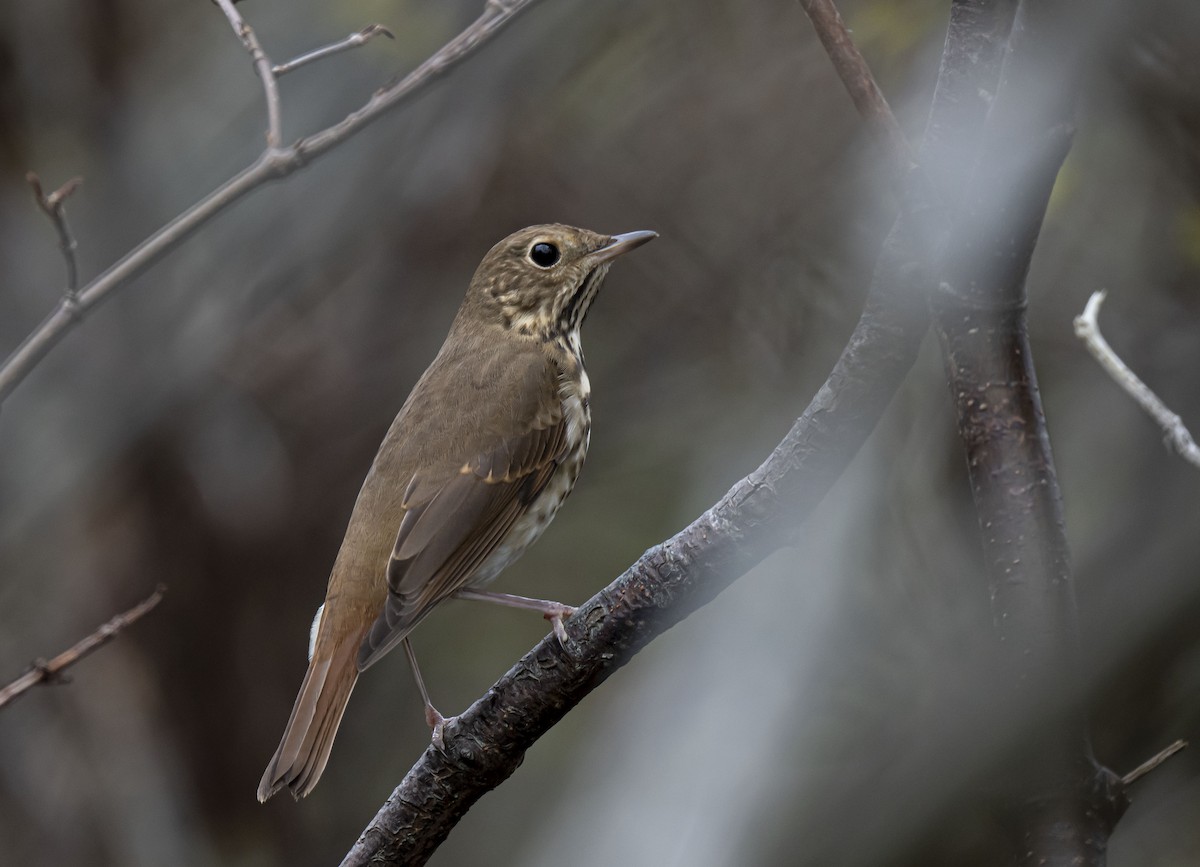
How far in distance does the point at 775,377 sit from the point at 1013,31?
11.7 feet

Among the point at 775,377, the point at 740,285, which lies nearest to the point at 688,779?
the point at 775,377

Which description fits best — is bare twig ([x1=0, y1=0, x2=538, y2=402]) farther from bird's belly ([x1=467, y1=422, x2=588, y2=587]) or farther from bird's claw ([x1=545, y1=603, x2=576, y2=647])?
bird's belly ([x1=467, y1=422, x2=588, y2=587])

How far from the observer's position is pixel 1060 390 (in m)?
5.70

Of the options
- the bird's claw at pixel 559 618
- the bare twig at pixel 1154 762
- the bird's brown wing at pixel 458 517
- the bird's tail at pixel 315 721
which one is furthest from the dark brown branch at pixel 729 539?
the bare twig at pixel 1154 762

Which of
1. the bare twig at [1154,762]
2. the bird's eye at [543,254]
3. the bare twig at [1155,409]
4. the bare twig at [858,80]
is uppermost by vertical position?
the bird's eye at [543,254]

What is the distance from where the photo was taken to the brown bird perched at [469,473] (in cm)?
388

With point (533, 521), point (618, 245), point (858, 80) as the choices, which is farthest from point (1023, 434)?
point (618, 245)

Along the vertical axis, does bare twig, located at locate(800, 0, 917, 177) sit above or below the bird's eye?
below

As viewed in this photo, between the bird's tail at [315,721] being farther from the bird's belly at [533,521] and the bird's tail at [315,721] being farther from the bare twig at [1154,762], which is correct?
the bare twig at [1154,762]

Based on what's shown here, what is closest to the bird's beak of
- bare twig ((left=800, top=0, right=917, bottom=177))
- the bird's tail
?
the bird's tail

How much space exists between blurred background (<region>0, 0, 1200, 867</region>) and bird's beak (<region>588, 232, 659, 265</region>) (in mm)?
1306

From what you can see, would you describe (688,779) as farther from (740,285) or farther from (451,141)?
(451,141)

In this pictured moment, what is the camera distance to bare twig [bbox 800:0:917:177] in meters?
2.71

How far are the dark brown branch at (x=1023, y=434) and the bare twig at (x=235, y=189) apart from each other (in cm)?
143
